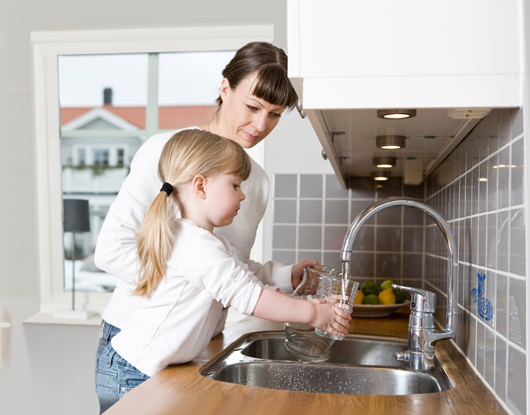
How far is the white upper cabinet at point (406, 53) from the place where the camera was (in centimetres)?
66

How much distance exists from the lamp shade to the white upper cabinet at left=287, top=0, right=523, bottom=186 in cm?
228

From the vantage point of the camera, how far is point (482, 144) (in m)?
0.88

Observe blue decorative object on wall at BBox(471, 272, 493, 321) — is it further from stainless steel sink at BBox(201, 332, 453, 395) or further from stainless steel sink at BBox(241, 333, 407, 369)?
stainless steel sink at BBox(241, 333, 407, 369)

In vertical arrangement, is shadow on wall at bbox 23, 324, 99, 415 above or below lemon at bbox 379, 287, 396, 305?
below

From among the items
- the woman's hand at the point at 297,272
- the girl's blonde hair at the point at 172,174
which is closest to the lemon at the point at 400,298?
the woman's hand at the point at 297,272

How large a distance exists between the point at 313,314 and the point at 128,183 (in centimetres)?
52

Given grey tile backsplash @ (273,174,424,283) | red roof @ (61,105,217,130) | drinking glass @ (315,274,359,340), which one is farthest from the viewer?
red roof @ (61,105,217,130)

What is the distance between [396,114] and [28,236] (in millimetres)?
2552

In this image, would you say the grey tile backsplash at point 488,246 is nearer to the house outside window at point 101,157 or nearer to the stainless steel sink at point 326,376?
the stainless steel sink at point 326,376

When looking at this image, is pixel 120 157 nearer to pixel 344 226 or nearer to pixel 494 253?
pixel 344 226

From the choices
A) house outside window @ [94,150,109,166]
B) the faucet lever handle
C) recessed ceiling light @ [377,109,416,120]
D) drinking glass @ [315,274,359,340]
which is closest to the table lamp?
house outside window @ [94,150,109,166]

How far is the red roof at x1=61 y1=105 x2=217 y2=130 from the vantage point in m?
2.79

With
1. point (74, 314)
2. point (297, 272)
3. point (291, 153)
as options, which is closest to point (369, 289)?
point (297, 272)

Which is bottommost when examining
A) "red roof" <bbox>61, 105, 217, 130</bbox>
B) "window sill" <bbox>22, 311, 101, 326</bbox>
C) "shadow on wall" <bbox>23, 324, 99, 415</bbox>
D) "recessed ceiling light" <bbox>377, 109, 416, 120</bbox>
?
"shadow on wall" <bbox>23, 324, 99, 415</bbox>
